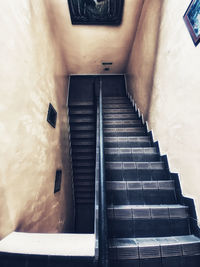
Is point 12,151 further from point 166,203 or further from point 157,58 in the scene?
point 157,58

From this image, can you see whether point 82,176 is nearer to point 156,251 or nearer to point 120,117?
point 120,117

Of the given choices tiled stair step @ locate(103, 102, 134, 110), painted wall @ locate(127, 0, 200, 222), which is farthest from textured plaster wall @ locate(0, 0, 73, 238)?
tiled stair step @ locate(103, 102, 134, 110)

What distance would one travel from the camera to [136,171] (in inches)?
89.4

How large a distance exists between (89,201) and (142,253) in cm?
336

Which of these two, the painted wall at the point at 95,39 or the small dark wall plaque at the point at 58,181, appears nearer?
the small dark wall plaque at the point at 58,181

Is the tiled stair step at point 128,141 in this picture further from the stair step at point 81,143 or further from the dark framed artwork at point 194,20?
the dark framed artwork at point 194,20

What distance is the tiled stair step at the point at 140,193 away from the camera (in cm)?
184

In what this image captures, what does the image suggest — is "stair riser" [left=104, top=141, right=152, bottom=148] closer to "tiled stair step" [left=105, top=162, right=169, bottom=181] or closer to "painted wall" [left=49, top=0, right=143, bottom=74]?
"tiled stair step" [left=105, top=162, right=169, bottom=181]

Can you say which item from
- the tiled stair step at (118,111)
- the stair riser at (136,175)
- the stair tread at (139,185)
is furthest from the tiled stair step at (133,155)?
the tiled stair step at (118,111)

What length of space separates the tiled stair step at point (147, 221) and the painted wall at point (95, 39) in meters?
4.49

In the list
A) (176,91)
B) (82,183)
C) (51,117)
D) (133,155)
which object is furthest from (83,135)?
(176,91)

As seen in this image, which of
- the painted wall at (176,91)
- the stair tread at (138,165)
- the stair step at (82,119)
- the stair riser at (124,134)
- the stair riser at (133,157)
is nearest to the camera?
the painted wall at (176,91)

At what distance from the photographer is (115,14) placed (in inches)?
134

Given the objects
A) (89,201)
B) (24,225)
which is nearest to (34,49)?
(24,225)
